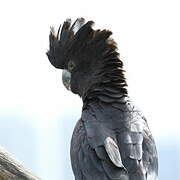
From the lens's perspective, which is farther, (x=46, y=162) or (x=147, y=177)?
(x=46, y=162)

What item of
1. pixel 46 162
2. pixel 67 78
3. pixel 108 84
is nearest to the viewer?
pixel 108 84

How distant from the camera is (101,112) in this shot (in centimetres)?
948

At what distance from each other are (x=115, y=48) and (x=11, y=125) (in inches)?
1297

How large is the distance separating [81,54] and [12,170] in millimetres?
1982

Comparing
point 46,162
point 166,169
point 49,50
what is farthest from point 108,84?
point 46,162

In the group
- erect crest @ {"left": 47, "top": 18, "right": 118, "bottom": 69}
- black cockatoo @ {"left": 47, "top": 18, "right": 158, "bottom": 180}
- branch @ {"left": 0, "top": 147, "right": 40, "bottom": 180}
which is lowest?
branch @ {"left": 0, "top": 147, "right": 40, "bottom": 180}

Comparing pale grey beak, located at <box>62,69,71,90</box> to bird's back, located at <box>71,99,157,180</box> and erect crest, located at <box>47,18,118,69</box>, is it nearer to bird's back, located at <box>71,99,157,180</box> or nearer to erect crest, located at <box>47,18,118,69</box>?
erect crest, located at <box>47,18,118,69</box>

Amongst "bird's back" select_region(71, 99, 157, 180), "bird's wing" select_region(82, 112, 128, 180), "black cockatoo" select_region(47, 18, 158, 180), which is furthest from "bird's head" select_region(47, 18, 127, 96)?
"bird's wing" select_region(82, 112, 128, 180)

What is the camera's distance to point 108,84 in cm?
990

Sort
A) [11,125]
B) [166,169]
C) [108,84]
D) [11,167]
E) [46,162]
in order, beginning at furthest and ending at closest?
[11,125]
[46,162]
[166,169]
[108,84]
[11,167]

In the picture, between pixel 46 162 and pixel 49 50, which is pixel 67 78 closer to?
pixel 49 50

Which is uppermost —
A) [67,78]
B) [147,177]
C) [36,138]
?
[67,78]

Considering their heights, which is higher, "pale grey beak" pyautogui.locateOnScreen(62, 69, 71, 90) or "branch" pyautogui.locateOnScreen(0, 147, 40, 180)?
"pale grey beak" pyautogui.locateOnScreen(62, 69, 71, 90)

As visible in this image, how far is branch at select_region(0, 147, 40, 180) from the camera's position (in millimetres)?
8680
